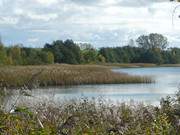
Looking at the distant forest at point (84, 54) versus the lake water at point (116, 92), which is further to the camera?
the distant forest at point (84, 54)

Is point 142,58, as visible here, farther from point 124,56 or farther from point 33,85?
point 33,85

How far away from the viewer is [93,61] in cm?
10319

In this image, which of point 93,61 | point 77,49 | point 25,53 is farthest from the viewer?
point 93,61

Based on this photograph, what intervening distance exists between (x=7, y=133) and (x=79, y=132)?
0.81 m

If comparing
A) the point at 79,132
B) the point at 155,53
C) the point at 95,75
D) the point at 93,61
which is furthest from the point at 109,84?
the point at 155,53

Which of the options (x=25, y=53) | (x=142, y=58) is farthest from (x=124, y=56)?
(x=25, y=53)

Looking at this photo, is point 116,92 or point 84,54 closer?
point 116,92

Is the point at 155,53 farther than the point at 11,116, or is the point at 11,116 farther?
the point at 155,53

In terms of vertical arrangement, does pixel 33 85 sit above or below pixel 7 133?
above

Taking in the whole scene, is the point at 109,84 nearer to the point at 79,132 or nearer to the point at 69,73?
the point at 69,73

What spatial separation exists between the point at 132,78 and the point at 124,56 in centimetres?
6818

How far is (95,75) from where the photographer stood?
4900 centimetres

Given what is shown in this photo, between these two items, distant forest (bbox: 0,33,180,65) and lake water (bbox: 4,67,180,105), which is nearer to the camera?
lake water (bbox: 4,67,180,105)

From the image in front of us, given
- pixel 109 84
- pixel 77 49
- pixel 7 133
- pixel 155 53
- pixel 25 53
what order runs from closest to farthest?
pixel 7 133, pixel 109 84, pixel 25 53, pixel 77 49, pixel 155 53
